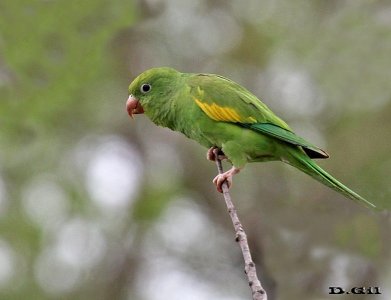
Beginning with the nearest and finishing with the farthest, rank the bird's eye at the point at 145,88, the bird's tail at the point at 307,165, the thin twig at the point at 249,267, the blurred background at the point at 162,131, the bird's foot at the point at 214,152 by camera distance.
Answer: the thin twig at the point at 249,267 < the bird's tail at the point at 307,165 < the bird's foot at the point at 214,152 < the bird's eye at the point at 145,88 < the blurred background at the point at 162,131

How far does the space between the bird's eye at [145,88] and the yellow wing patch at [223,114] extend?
50 centimetres

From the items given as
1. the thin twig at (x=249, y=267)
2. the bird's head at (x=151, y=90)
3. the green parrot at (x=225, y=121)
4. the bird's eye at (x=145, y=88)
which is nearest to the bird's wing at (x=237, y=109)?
the green parrot at (x=225, y=121)

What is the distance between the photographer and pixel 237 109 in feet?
15.8

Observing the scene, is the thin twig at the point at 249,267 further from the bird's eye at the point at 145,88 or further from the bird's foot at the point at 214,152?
the bird's eye at the point at 145,88

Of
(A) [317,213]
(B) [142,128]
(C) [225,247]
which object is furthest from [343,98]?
(B) [142,128]

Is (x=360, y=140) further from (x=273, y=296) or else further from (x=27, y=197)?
(x=27, y=197)

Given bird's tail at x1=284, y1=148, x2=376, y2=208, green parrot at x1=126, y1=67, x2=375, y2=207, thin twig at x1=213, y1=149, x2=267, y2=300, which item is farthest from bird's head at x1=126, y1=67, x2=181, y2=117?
thin twig at x1=213, y1=149, x2=267, y2=300

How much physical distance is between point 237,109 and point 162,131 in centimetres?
497

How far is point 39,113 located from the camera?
31.7 ft

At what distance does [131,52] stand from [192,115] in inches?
210

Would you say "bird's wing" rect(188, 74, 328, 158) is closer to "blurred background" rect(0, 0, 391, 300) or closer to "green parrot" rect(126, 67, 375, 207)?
"green parrot" rect(126, 67, 375, 207)

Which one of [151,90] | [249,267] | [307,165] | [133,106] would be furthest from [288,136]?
[249,267]

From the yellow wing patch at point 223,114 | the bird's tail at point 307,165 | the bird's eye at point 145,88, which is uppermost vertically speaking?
the bird's eye at point 145,88

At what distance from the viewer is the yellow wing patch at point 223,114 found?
476 cm
